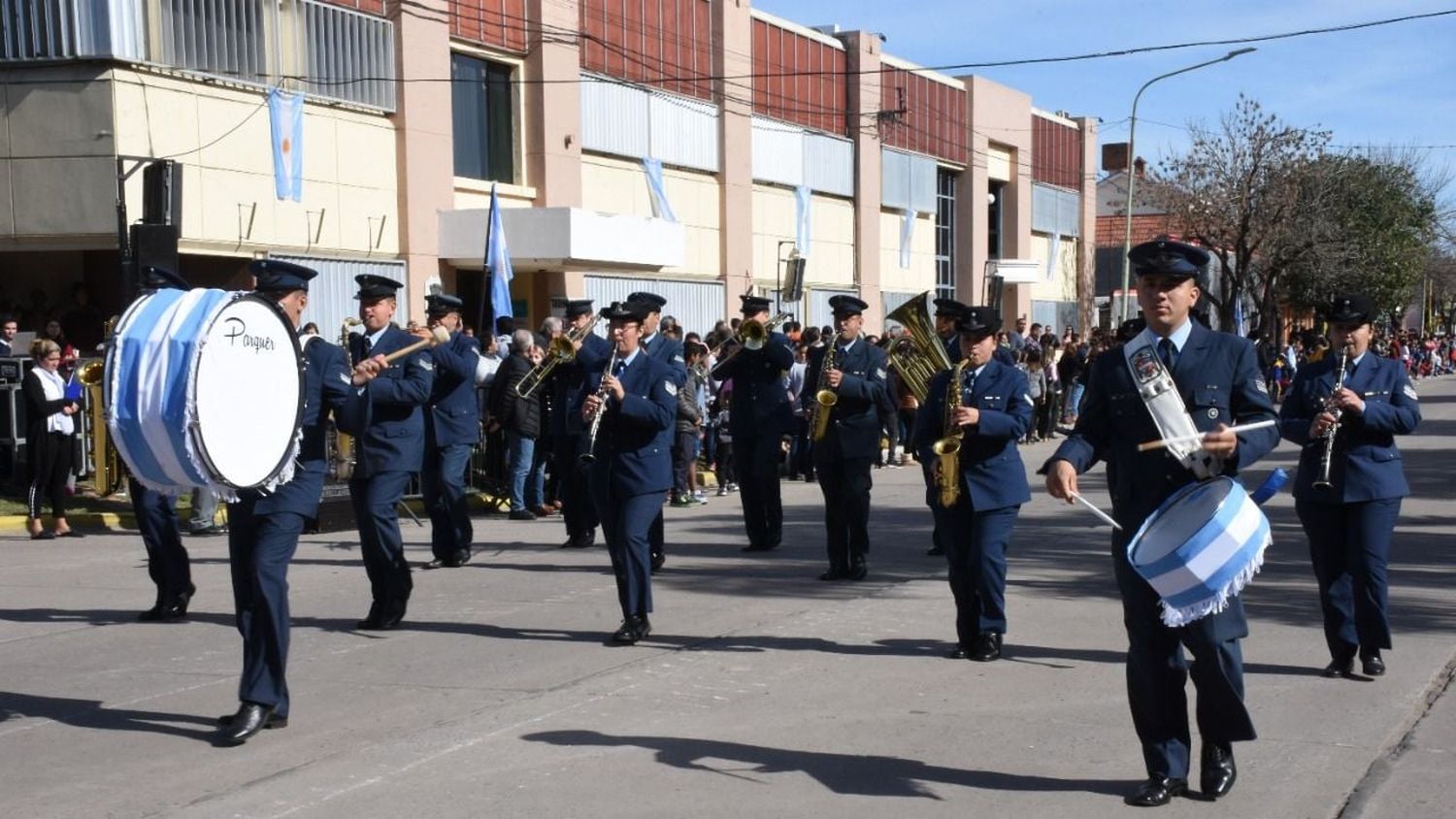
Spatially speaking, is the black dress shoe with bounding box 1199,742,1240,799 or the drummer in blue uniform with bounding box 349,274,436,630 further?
the drummer in blue uniform with bounding box 349,274,436,630

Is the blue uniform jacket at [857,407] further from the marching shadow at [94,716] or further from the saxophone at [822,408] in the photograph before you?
the marching shadow at [94,716]

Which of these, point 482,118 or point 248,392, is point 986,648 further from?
point 482,118

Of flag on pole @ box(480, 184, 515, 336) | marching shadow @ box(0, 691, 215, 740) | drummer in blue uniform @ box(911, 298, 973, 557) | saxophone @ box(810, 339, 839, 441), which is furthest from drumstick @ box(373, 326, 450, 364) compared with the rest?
flag on pole @ box(480, 184, 515, 336)

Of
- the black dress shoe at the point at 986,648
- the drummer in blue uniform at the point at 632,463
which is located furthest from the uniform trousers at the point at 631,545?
the black dress shoe at the point at 986,648

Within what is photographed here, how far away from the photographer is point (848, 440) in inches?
436

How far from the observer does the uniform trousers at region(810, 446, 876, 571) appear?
36.4 feet

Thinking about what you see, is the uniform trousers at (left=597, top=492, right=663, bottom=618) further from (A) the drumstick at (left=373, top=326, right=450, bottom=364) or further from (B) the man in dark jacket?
(B) the man in dark jacket

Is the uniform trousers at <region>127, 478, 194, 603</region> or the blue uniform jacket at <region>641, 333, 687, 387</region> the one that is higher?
the blue uniform jacket at <region>641, 333, 687, 387</region>

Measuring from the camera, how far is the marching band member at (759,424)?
1256 centimetres

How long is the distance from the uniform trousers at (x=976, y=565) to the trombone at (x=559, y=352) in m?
2.96

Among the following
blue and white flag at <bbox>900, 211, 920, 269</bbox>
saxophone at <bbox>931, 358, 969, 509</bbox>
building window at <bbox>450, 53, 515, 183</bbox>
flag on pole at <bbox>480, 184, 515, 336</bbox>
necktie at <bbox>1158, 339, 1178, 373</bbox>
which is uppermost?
building window at <bbox>450, 53, 515, 183</bbox>

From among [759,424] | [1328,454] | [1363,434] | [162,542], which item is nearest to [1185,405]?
[1328,454]

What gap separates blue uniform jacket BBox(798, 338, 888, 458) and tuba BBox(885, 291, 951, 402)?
1.76 feet

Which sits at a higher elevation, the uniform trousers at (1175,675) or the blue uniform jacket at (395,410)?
the blue uniform jacket at (395,410)
